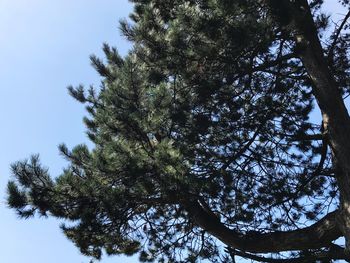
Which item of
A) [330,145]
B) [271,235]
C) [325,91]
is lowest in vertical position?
[271,235]

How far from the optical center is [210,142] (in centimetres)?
723

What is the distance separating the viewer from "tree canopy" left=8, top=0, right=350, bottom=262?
590 centimetres

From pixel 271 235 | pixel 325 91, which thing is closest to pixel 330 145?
pixel 325 91

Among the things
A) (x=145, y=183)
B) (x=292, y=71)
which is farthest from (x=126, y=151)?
(x=292, y=71)

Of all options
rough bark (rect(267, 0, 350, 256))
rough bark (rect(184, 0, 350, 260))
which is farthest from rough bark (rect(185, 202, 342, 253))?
rough bark (rect(267, 0, 350, 256))

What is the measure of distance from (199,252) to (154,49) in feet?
9.78

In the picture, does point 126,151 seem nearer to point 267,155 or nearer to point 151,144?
point 151,144

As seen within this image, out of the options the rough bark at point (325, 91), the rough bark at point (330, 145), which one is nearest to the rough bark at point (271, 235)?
the rough bark at point (330, 145)

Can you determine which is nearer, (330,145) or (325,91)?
(330,145)

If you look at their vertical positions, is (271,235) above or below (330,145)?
below

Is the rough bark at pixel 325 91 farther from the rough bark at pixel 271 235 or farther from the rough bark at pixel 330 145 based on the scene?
the rough bark at pixel 271 235

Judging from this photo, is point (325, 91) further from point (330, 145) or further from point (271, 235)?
point (271, 235)

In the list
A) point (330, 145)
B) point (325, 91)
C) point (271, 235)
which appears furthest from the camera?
point (325, 91)

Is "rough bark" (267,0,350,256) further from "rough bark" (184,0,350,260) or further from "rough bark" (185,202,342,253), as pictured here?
"rough bark" (185,202,342,253)
